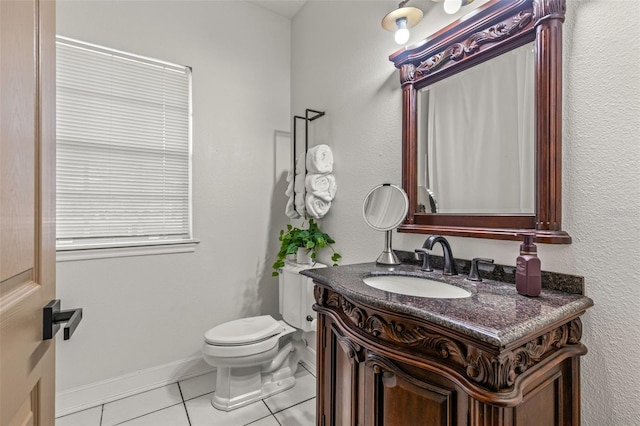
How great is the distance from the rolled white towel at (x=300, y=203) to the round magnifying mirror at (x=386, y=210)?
62 centimetres

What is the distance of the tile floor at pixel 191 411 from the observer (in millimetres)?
1714

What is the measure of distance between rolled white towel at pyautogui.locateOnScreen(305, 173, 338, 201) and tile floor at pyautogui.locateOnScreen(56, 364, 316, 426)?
4.30 ft

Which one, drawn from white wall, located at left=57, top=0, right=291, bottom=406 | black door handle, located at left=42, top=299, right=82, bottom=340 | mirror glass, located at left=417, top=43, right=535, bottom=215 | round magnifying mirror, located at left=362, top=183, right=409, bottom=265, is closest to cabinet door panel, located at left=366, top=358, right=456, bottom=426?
round magnifying mirror, located at left=362, top=183, right=409, bottom=265

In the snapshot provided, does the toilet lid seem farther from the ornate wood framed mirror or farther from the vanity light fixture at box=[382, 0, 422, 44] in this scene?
the vanity light fixture at box=[382, 0, 422, 44]

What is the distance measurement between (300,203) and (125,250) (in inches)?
46.9

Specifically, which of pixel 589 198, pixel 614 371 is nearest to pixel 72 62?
pixel 589 198

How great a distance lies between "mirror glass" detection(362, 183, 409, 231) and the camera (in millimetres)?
1521

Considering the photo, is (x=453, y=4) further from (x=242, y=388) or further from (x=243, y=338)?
(x=242, y=388)

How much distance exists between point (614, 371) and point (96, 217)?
2549 millimetres

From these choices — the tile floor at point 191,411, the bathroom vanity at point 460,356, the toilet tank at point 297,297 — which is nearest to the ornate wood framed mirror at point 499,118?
the bathroom vanity at point 460,356

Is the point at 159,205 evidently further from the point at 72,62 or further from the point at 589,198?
the point at 589,198

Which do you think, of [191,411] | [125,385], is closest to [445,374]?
[191,411]

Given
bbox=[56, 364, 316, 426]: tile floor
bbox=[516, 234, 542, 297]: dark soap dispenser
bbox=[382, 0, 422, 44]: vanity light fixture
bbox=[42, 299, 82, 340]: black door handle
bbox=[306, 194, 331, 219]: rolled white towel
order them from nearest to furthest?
bbox=[42, 299, 82, 340]: black door handle < bbox=[516, 234, 542, 297]: dark soap dispenser < bbox=[382, 0, 422, 44]: vanity light fixture < bbox=[56, 364, 316, 426]: tile floor < bbox=[306, 194, 331, 219]: rolled white towel

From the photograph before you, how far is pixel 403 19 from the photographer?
1.43 metres
